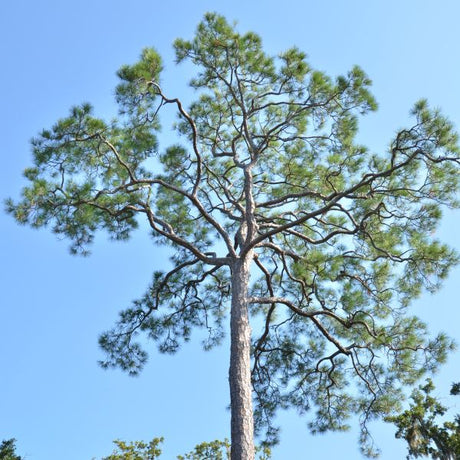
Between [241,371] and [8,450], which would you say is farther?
[8,450]

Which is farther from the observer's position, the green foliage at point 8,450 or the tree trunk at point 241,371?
the green foliage at point 8,450

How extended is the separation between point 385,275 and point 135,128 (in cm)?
298

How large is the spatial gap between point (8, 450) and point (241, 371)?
577 cm

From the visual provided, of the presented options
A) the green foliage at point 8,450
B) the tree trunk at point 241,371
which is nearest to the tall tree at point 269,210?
the tree trunk at point 241,371

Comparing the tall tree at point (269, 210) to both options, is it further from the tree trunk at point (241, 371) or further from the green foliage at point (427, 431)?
the green foliage at point (427, 431)

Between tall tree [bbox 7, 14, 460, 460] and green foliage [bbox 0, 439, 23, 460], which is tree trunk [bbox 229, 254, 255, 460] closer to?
tall tree [bbox 7, 14, 460, 460]

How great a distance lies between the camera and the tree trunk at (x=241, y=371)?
3.44m

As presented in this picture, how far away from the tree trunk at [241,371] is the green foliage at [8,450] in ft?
18.0

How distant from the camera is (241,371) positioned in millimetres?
3809

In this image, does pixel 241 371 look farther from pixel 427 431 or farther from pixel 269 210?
pixel 427 431

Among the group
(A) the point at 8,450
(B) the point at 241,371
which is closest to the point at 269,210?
(B) the point at 241,371

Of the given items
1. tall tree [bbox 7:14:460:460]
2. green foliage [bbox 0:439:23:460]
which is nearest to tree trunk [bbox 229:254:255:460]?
tall tree [bbox 7:14:460:460]

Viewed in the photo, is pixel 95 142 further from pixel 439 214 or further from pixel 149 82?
pixel 439 214

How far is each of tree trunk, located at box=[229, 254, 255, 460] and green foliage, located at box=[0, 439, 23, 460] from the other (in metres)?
5.50
